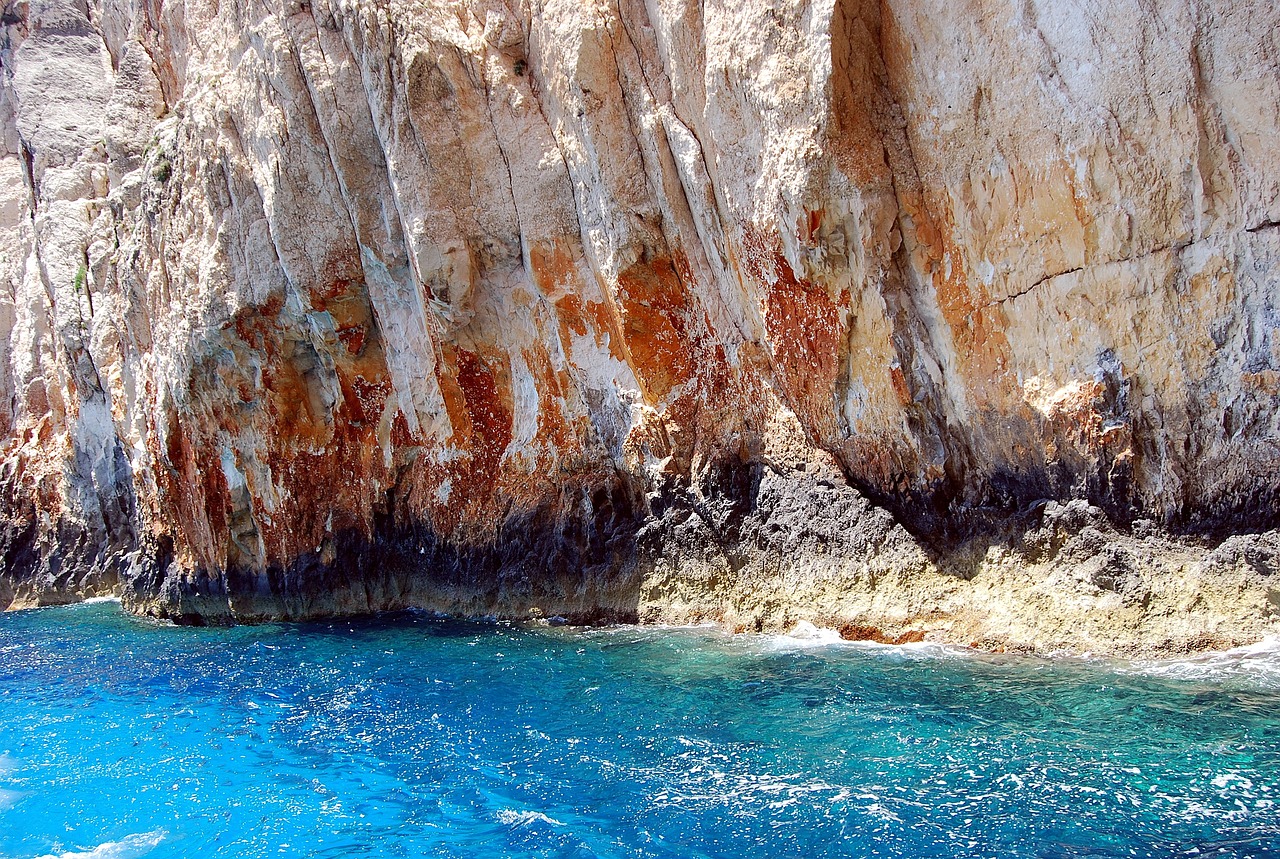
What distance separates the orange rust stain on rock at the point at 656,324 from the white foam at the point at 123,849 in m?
9.37

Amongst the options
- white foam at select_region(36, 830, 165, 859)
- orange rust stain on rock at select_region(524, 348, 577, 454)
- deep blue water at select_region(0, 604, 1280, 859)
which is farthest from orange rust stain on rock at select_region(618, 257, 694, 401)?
white foam at select_region(36, 830, 165, 859)

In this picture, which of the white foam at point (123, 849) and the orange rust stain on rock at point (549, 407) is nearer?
the white foam at point (123, 849)

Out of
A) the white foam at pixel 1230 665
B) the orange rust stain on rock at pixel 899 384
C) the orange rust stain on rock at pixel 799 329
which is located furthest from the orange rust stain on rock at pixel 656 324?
the white foam at pixel 1230 665

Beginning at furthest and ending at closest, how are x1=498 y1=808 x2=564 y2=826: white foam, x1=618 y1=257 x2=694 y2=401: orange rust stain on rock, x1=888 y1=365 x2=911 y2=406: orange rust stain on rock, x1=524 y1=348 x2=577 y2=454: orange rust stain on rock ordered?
x1=524 y1=348 x2=577 y2=454: orange rust stain on rock → x1=618 y1=257 x2=694 y2=401: orange rust stain on rock → x1=888 y1=365 x2=911 y2=406: orange rust stain on rock → x1=498 y1=808 x2=564 y2=826: white foam

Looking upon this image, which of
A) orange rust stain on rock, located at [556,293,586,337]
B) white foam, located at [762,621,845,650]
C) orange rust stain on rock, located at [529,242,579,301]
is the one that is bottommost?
white foam, located at [762,621,845,650]

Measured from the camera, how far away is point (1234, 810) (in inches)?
243

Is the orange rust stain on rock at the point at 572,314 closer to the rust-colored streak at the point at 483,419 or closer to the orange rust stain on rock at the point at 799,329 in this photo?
the rust-colored streak at the point at 483,419

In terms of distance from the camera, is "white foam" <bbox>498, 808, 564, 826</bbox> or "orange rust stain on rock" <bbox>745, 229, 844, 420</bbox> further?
"orange rust stain on rock" <bbox>745, 229, 844, 420</bbox>

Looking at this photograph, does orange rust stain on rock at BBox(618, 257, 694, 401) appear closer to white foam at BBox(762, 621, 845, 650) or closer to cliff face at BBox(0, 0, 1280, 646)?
cliff face at BBox(0, 0, 1280, 646)

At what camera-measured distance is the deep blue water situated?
646 centimetres

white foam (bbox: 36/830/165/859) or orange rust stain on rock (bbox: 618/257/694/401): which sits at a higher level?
orange rust stain on rock (bbox: 618/257/694/401)

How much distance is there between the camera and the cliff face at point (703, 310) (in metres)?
9.51

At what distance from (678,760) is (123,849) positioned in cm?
454

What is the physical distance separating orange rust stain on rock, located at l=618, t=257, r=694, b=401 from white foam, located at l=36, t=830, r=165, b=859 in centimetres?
937
